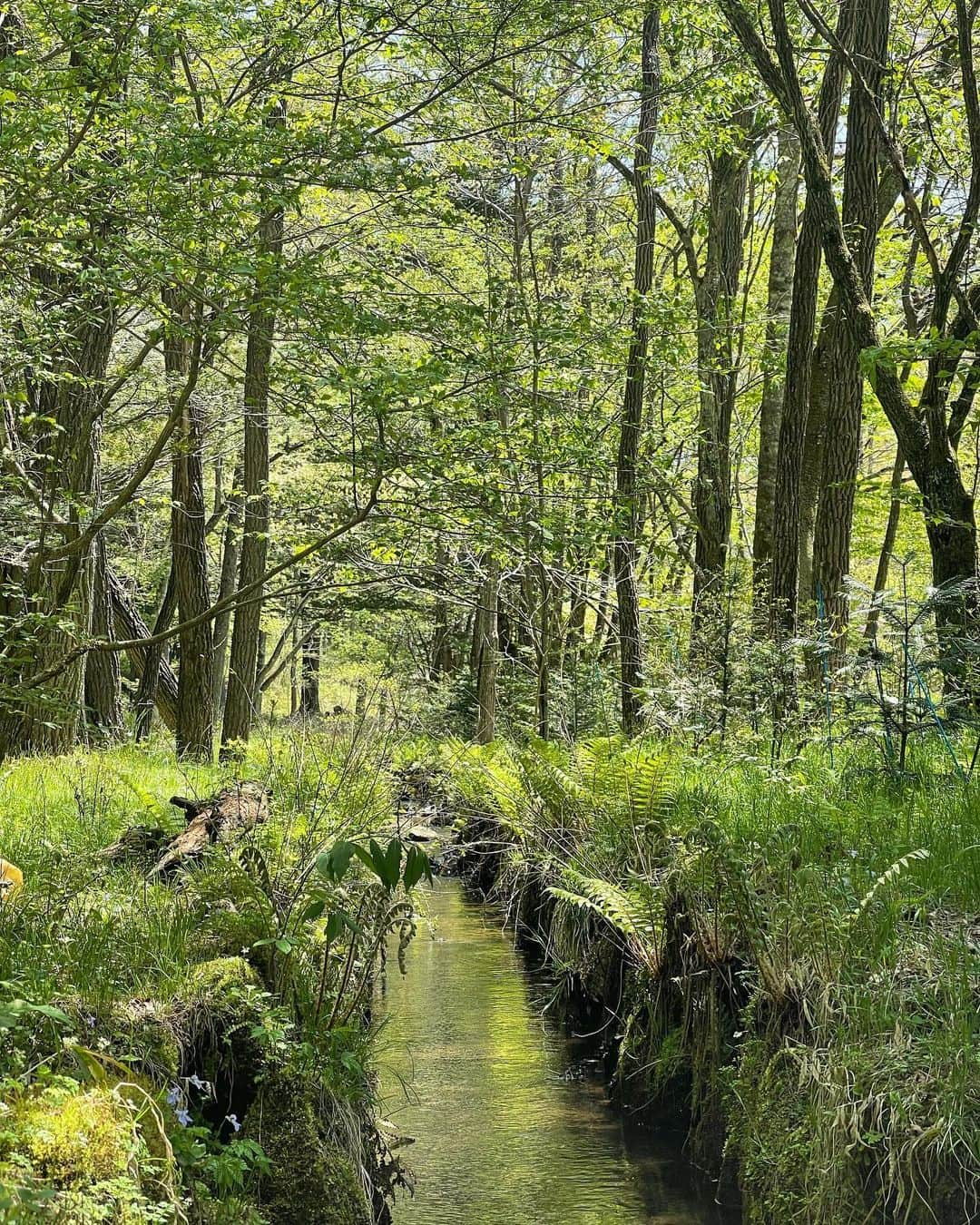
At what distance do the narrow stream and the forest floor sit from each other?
0.79ft

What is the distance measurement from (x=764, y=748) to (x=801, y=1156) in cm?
454

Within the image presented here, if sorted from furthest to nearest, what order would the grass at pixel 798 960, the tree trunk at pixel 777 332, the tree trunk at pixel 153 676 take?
the tree trunk at pixel 153 676 < the tree trunk at pixel 777 332 < the grass at pixel 798 960

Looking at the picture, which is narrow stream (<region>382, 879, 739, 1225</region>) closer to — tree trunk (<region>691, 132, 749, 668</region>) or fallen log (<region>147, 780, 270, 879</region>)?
fallen log (<region>147, 780, 270, 879</region>)

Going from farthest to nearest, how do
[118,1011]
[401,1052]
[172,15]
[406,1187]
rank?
[401,1052] → [172,15] → [406,1187] → [118,1011]

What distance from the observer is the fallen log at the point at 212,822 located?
610cm

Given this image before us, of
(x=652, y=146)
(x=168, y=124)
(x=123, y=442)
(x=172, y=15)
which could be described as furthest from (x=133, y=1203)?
(x=123, y=442)

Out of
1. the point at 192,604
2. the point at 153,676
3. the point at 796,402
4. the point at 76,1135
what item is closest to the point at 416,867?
the point at 76,1135

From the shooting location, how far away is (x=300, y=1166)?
172 inches

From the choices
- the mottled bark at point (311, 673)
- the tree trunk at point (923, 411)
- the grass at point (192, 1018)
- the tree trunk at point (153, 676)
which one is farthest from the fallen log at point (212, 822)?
the mottled bark at point (311, 673)

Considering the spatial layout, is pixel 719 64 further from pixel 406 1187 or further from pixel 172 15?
pixel 406 1187

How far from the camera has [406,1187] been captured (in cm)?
516

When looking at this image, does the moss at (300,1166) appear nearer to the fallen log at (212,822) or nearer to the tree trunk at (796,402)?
the fallen log at (212,822)

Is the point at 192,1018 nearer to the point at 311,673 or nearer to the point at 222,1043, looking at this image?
the point at 222,1043

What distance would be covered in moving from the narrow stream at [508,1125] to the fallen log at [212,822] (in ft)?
4.33
